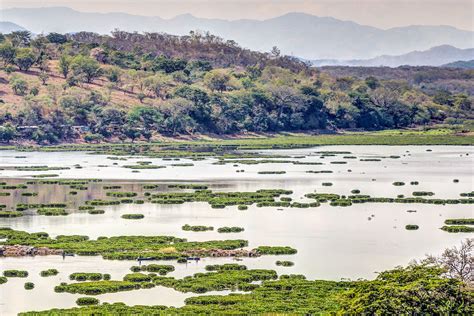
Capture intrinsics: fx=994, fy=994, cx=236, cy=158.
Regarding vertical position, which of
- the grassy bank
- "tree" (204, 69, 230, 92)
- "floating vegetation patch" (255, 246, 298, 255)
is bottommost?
"floating vegetation patch" (255, 246, 298, 255)

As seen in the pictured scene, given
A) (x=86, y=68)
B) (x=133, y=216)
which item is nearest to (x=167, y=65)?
(x=86, y=68)

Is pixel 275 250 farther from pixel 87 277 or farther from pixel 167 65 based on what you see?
pixel 167 65

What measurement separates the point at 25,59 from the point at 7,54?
3.28 metres

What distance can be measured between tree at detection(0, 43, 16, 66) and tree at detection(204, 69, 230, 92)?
35218 mm

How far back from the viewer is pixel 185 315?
4084 cm

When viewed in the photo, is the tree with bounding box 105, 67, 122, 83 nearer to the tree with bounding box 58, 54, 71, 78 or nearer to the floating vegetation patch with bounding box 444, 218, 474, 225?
the tree with bounding box 58, 54, 71, 78

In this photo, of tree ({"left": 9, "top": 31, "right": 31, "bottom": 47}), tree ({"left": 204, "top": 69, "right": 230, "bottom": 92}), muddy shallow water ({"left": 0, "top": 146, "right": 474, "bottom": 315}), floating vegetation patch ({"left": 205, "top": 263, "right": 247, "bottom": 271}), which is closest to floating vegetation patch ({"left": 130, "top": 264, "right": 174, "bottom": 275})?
muddy shallow water ({"left": 0, "top": 146, "right": 474, "bottom": 315})

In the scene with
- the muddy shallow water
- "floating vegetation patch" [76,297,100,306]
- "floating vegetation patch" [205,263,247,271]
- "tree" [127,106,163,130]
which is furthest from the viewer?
"tree" [127,106,163,130]

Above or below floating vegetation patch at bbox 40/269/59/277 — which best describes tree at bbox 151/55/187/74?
above

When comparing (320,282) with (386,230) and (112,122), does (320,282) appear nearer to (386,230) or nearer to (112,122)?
(386,230)

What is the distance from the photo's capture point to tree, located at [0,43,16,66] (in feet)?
535

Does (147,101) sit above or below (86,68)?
below

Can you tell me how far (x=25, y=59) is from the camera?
16288 cm

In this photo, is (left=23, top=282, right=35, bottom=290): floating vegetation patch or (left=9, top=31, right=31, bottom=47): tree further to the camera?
(left=9, top=31, right=31, bottom=47): tree
